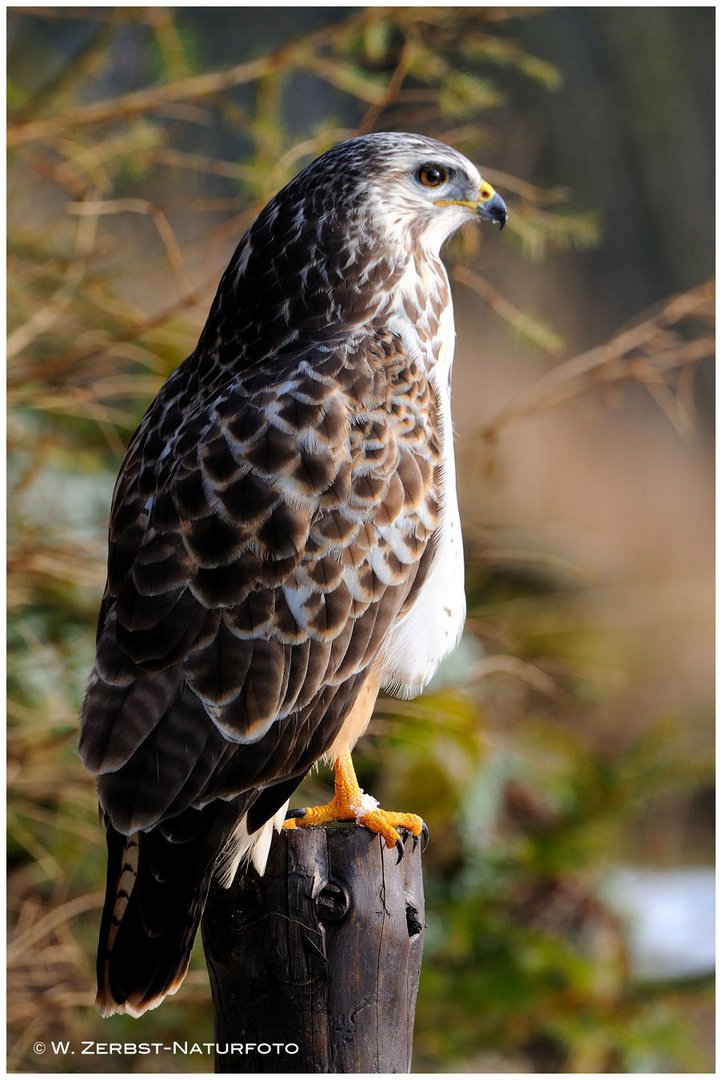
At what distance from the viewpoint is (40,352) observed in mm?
4531

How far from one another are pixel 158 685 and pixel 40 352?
2.54 m

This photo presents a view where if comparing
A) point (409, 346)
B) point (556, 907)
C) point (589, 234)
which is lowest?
point (556, 907)

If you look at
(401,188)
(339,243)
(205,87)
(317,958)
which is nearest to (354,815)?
(317,958)

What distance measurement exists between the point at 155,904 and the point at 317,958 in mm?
345

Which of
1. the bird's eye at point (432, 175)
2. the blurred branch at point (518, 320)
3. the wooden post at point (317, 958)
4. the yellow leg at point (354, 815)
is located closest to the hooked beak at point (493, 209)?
the bird's eye at point (432, 175)

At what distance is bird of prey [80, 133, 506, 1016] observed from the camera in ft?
7.52

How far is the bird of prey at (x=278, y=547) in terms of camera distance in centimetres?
229

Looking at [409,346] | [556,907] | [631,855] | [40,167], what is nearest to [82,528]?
[40,167]

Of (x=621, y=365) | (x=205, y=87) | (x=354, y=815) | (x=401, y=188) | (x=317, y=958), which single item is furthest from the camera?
(x=621, y=365)

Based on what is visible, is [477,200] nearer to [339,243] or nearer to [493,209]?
[493,209]

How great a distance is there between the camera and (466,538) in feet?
14.1

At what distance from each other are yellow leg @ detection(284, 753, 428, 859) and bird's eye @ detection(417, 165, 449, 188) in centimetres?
132

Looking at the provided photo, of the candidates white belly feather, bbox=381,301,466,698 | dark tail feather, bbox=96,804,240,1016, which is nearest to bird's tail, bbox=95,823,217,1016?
dark tail feather, bbox=96,804,240,1016

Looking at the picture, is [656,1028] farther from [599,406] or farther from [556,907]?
[599,406]
